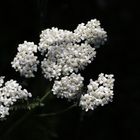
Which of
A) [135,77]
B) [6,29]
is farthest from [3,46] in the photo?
[135,77]

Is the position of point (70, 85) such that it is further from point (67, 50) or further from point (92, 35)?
point (92, 35)

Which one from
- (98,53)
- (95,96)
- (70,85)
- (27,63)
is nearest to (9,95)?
(27,63)

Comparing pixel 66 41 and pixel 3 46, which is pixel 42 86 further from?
pixel 66 41

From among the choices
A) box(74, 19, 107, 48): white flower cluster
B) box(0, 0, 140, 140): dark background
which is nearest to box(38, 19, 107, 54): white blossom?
box(74, 19, 107, 48): white flower cluster

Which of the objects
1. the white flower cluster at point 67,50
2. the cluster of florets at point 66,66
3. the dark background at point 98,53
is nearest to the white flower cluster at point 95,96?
the cluster of florets at point 66,66

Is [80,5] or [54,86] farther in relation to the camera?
[80,5]

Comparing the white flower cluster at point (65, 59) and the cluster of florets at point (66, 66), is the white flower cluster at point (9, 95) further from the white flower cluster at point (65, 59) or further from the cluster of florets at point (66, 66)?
the white flower cluster at point (65, 59)
